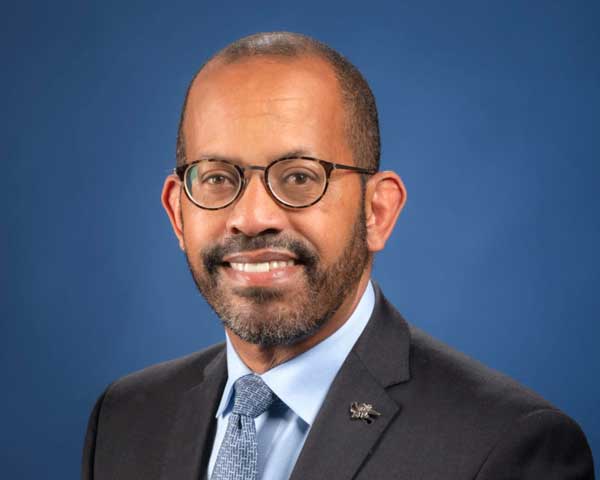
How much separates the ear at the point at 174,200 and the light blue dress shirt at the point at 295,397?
0.60 meters

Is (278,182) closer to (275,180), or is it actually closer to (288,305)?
(275,180)

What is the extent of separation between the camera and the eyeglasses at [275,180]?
9.14ft

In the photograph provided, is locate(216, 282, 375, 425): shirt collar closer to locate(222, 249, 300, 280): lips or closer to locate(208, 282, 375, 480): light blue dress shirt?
locate(208, 282, 375, 480): light blue dress shirt

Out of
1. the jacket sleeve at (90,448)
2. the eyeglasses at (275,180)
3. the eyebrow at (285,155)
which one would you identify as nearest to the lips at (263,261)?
the eyeglasses at (275,180)

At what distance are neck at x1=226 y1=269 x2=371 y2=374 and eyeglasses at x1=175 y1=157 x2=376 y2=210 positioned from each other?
0.38 meters

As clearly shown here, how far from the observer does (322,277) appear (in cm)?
284

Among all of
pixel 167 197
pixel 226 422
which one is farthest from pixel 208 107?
pixel 226 422

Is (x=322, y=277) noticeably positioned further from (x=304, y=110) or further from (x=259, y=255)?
(x=304, y=110)

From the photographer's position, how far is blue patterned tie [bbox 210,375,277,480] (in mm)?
2826

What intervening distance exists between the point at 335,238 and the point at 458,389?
603 mm

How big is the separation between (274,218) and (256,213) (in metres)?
0.06

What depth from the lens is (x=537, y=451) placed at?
2643mm

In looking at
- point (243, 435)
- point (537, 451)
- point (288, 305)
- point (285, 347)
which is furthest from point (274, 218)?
point (537, 451)

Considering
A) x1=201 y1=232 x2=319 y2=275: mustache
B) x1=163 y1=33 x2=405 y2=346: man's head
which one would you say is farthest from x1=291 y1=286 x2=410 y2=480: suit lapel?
x1=201 y1=232 x2=319 y2=275: mustache
